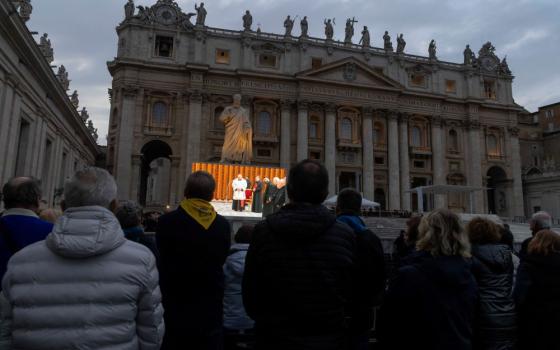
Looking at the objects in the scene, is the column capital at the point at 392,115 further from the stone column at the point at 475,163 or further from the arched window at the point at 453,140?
the stone column at the point at 475,163

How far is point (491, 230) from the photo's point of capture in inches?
145

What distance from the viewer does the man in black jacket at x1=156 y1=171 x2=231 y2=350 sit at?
3.22 metres

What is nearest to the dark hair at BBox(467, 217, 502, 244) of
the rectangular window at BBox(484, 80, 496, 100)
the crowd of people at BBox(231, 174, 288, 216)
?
the crowd of people at BBox(231, 174, 288, 216)

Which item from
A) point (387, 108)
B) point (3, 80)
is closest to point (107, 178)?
point (3, 80)

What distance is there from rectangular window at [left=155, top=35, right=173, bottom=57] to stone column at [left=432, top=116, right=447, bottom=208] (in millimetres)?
26924

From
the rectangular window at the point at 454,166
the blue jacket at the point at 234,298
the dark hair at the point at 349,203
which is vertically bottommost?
the blue jacket at the point at 234,298

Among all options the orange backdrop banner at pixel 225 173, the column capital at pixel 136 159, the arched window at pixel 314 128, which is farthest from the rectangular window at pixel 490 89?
the column capital at pixel 136 159

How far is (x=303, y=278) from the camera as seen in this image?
236 centimetres

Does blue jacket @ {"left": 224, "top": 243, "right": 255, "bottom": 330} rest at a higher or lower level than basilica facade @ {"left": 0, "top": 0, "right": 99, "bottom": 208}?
lower

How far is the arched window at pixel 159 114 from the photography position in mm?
34094

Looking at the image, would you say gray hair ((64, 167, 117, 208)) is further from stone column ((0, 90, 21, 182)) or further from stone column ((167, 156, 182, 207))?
stone column ((167, 156, 182, 207))

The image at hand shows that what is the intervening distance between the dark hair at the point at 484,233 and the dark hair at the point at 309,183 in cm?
196

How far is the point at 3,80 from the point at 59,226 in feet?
53.9

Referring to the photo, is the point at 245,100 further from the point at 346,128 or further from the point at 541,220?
the point at 541,220
